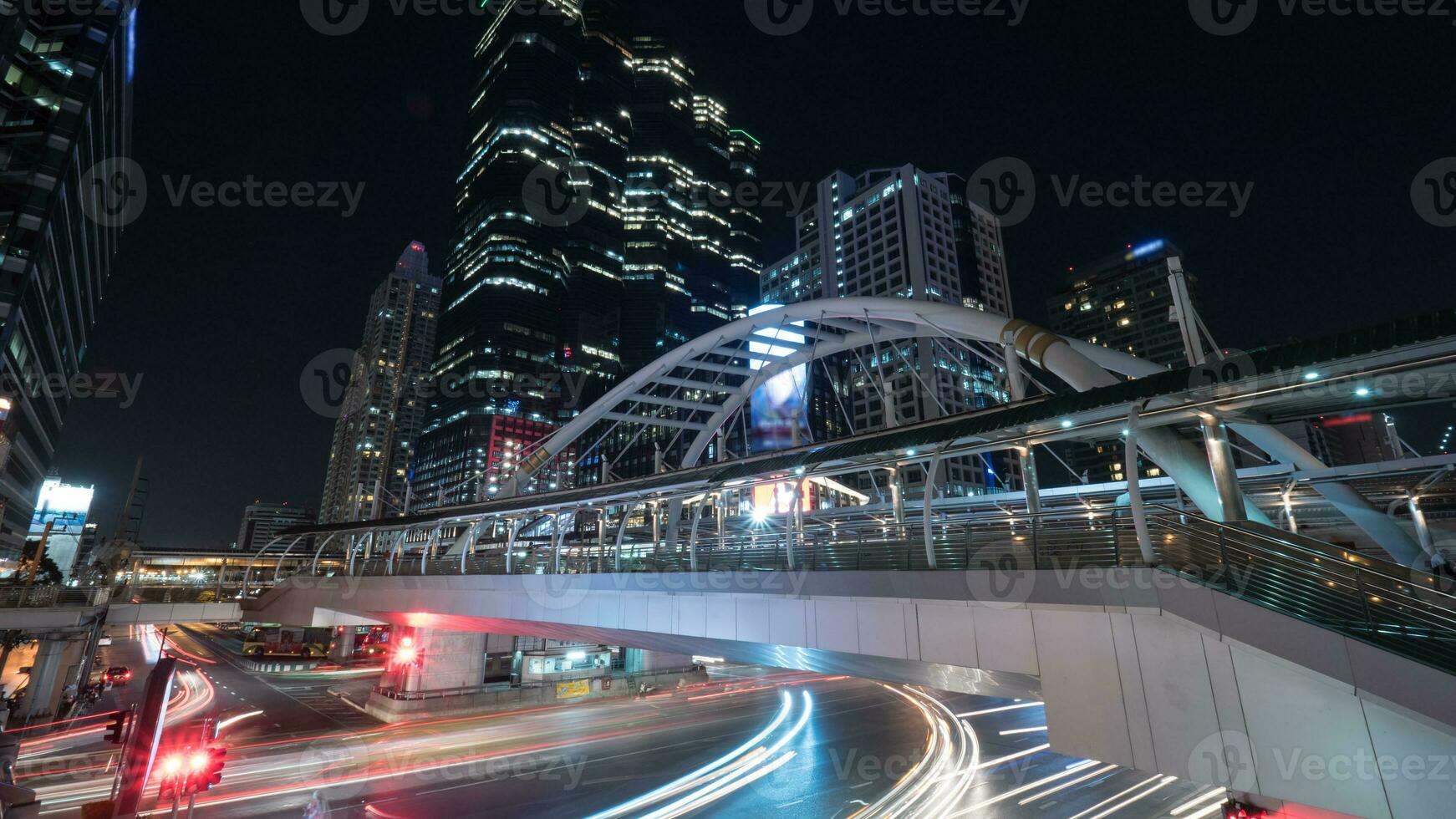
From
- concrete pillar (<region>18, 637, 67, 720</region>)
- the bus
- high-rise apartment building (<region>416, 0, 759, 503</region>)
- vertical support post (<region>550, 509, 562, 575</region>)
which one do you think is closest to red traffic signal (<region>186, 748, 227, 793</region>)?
vertical support post (<region>550, 509, 562, 575</region>)

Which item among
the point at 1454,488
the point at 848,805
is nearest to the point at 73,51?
the point at 848,805

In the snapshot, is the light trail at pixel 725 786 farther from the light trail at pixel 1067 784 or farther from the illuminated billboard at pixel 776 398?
the illuminated billboard at pixel 776 398

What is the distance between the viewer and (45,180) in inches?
1772

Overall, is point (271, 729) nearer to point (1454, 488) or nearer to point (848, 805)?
point (848, 805)

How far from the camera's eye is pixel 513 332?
161 metres

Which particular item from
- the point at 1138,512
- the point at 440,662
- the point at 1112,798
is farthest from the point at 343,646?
the point at 1138,512

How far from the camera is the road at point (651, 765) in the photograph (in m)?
19.6

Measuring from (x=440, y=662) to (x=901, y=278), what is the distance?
303 feet

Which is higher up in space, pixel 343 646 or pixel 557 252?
pixel 557 252

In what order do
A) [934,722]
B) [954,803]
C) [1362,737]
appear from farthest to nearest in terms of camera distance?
1. [934,722]
2. [954,803]
3. [1362,737]

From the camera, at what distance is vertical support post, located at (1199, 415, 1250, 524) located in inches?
390

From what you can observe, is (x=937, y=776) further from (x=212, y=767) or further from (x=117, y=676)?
(x=117, y=676)

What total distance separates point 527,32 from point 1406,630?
728 feet

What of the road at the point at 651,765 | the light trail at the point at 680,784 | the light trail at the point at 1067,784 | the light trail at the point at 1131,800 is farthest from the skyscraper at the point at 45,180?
the light trail at the point at 1131,800
